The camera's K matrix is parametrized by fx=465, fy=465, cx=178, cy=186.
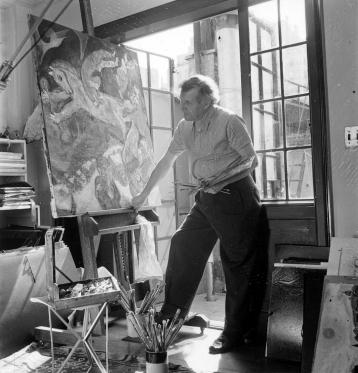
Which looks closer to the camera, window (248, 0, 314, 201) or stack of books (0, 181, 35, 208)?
window (248, 0, 314, 201)

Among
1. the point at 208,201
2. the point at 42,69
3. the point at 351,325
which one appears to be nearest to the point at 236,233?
the point at 208,201

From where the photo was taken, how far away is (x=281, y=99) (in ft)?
9.34

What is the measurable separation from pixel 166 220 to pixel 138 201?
1.40 meters

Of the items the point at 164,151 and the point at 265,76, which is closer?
the point at 265,76

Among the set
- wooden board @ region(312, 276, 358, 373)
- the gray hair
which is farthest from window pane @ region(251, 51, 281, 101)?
wooden board @ region(312, 276, 358, 373)

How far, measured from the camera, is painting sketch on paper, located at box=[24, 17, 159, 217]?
2684 mm

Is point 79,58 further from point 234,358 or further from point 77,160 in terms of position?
point 234,358

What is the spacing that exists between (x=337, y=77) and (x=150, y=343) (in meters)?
1.66

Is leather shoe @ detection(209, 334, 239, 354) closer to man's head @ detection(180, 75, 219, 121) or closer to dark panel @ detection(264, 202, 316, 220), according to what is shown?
dark panel @ detection(264, 202, 316, 220)

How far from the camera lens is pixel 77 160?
2775 millimetres

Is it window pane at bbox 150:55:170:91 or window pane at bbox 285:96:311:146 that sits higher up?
window pane at bbox 150:55:170:91

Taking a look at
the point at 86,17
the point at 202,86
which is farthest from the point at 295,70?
the point at 86,17

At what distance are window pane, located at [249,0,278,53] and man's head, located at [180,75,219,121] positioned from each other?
499 mm

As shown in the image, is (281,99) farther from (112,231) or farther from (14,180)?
(14,180)
